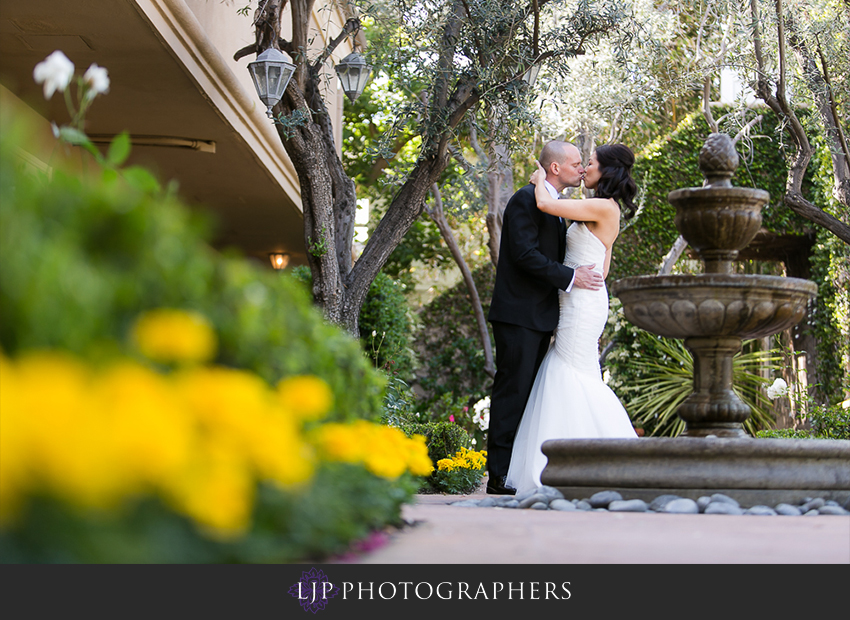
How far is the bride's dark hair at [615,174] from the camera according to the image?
491cm

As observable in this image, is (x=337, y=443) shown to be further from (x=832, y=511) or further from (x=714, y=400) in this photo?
(x=714, y=400)

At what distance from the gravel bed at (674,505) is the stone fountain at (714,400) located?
77 mm

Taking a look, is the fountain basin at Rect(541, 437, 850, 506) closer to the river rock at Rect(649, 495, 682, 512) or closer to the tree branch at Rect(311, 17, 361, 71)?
the river rock at Rect(649, 495, 682, 512)

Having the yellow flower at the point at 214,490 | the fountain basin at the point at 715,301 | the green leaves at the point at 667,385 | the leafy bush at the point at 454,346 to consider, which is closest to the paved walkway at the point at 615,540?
the yellow flower at the point at 214,490

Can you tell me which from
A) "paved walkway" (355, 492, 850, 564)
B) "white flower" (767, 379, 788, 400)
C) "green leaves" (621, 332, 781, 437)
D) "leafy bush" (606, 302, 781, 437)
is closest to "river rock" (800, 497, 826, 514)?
"paved walkway" (355, 492, 850, 564)

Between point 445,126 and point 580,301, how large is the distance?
2212mm

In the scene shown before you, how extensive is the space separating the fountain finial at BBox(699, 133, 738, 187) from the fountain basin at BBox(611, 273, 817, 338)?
642 millimetres

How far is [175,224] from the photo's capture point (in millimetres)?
1573

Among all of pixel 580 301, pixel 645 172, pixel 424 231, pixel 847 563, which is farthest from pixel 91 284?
pixel 424 231

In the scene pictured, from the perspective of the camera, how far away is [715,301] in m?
4.05

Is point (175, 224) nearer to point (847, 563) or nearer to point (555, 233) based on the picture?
point (847, 563)

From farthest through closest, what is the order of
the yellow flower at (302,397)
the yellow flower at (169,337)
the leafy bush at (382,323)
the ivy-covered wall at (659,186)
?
the ivy-covered wall at (659,186), the leafy bush at (382,323), the yellow flower at (302,397), the yellow flower at (169,337)

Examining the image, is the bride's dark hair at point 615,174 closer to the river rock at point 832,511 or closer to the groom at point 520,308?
the groom at point 520,308

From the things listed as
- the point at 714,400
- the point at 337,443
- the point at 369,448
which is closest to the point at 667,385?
the point at 714,400
